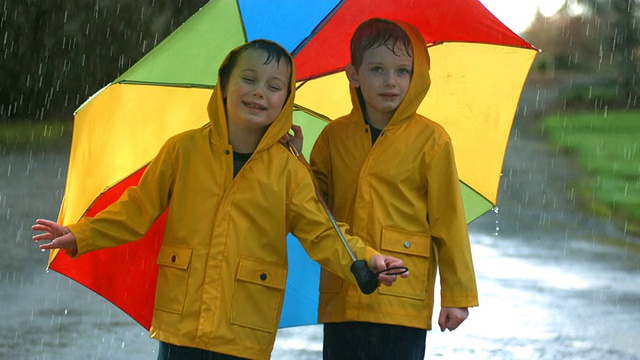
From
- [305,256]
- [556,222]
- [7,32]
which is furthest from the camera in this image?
[7,32]

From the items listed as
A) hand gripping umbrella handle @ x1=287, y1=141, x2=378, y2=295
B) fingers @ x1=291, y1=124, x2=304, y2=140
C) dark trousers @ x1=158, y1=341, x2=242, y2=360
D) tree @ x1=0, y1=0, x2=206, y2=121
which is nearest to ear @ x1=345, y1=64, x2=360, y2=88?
fingers @ x1=291, y1=124, x2=304, y2=140

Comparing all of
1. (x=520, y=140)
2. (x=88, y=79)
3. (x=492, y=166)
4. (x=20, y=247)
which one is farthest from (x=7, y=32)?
(x=492, y=166)

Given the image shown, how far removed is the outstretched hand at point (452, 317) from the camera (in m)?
3.55

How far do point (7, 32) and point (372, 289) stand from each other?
68.2ft

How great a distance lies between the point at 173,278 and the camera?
135 inches

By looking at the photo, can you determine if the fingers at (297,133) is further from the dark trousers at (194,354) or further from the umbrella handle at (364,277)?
the dark trousers at (194,354)

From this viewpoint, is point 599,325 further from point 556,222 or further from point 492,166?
point 556,222

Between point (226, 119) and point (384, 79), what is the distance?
61 cm

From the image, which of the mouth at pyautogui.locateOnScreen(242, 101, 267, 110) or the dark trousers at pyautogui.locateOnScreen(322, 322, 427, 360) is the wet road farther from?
the mouth at pyautogui.locateOnScreen(242, 101, 267, 110)

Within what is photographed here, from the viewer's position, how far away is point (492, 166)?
441cm

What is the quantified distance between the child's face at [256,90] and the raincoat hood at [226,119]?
19 mm

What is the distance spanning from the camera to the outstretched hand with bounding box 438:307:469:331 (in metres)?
3.55

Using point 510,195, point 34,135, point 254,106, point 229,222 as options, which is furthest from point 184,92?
point 34,135

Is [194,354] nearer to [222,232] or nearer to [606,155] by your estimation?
[222,232]
